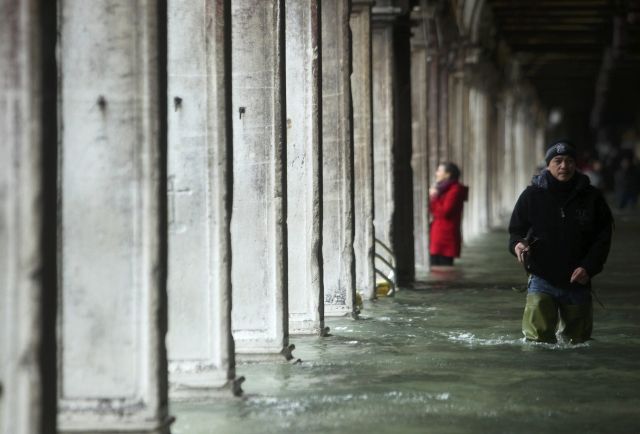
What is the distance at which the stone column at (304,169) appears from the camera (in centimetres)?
1182

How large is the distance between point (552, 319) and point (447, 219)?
8.77 m

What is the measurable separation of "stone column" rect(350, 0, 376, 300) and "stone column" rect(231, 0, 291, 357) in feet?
15.5

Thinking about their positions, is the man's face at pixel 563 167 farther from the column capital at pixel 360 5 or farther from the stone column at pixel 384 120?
the stone column at pixel 384 120

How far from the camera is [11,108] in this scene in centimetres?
574

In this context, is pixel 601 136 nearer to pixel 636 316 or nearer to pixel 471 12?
pixel 471 12

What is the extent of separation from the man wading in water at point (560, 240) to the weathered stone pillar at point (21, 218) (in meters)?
5.75

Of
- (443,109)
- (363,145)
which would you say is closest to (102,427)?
(363,145)

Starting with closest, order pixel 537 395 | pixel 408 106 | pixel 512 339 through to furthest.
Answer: pixel 537 395 → pixel 512 339 → pixel 408 106

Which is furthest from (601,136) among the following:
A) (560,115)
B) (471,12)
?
(471,12)

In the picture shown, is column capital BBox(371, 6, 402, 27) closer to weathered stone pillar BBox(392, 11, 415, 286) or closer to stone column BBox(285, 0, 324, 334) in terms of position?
weathered stone pillar BBox(392, 11, 415, 286)

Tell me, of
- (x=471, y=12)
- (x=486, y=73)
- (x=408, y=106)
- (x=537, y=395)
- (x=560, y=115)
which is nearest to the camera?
(x=537, y=395)

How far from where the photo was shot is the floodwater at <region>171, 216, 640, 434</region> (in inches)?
305

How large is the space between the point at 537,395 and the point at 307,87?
4.10m

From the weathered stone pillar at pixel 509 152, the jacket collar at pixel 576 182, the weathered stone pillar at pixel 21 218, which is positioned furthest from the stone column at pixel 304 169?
the weathered stone pillar at pixel 509 152
